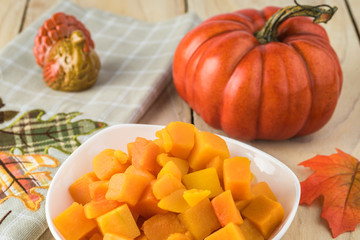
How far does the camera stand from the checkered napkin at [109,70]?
5.30ft

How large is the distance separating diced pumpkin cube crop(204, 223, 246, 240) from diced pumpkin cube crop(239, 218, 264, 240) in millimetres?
68

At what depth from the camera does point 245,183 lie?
98cm

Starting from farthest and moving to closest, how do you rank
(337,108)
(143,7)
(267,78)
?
(143,7), (337,108), (267,78)

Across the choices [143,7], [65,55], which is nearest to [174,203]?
[65,55]

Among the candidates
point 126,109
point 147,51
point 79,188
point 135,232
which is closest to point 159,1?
point 147,51

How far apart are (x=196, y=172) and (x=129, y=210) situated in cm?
17

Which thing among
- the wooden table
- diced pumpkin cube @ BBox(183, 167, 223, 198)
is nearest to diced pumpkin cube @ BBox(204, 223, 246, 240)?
diced pumpkin cube @ BBox(183, 167, 223, 198)

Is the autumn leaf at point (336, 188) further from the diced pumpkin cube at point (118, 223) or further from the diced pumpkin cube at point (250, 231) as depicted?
the diced pumpkin cube at point (118, 223)

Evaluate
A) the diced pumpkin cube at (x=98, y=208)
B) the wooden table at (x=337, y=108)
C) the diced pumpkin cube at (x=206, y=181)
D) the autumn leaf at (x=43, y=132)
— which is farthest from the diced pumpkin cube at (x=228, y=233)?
the autumn leaf at (x=43, y=132)

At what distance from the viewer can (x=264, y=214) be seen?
3.20 ft

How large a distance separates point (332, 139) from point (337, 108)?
0.60 feet

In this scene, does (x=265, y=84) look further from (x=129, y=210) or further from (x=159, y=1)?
(x=159, y=1)

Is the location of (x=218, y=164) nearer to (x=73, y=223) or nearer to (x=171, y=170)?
(x=171, y=170)

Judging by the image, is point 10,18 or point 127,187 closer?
point 127,187
